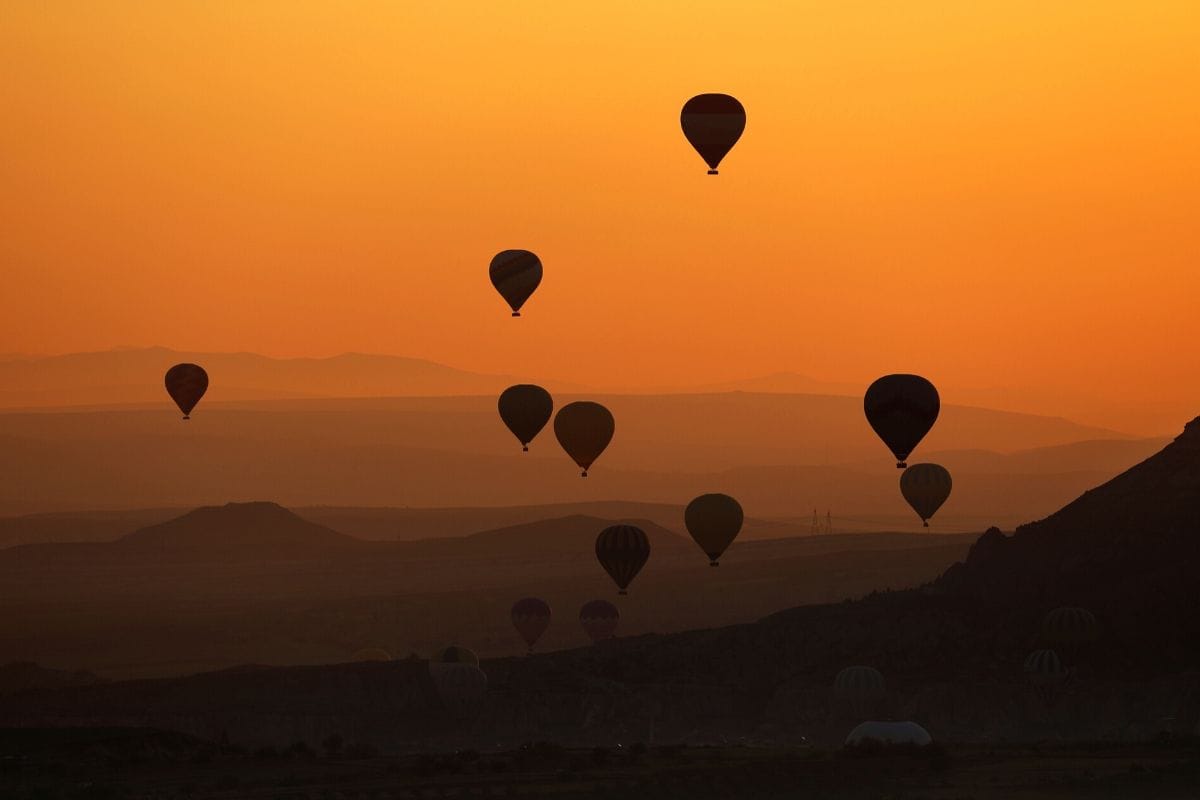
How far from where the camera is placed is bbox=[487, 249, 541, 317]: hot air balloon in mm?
107688

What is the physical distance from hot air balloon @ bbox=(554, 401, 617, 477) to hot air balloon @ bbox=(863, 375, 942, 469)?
1477 centimetres

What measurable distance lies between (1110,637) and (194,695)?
41.1 m

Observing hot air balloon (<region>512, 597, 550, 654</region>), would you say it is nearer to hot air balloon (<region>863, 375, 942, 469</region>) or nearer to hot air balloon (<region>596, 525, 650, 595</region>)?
hot air balloon (<region>596, 525, 650, 595</region>)

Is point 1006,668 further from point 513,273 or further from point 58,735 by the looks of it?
point 58,735

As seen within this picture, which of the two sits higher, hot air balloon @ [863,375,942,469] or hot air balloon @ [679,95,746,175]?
hot air balloon @ [679,95,746,175]

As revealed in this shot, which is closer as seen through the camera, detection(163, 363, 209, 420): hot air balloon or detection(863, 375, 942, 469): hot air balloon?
detection(863, 375, 942, 469): hot air balloon

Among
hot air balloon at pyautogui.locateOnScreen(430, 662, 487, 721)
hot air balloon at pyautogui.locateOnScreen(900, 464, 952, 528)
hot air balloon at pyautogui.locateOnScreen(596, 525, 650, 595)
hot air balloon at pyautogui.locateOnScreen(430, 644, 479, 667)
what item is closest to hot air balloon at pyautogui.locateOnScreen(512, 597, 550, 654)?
hot air balloon at pyautogui.locateOnScreen(430, 644, 479, 667)

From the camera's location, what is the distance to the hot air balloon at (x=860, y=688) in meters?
108

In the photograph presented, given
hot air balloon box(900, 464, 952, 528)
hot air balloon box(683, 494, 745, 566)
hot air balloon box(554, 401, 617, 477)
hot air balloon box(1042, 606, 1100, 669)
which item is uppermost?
hot air balloon box(554, 401, 617, 477)

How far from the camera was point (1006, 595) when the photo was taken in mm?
119250

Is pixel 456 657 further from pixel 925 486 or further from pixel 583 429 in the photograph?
pixel 925 486

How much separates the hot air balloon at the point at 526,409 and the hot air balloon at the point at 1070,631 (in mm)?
23916

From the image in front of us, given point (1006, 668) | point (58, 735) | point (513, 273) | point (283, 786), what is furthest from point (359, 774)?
point (1006, 668)

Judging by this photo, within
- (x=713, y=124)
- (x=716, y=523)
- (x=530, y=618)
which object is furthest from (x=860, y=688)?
(x=530, y=618)
